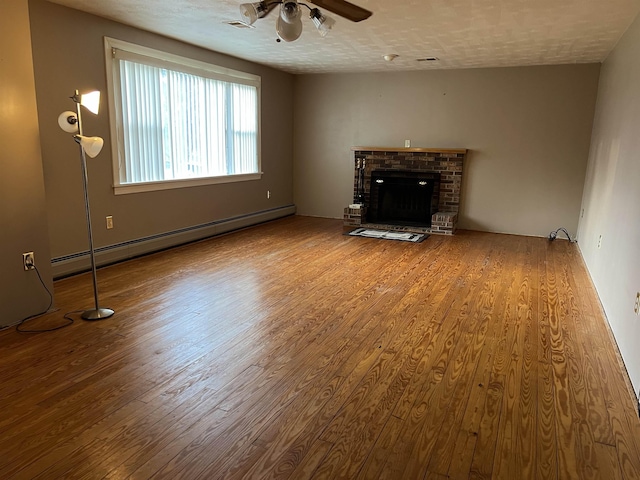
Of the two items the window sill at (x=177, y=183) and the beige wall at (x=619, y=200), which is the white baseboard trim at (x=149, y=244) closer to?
the window sill at (x=177, y=183)

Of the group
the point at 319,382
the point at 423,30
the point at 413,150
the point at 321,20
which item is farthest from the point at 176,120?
the point at 319,382

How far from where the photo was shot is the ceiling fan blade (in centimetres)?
275

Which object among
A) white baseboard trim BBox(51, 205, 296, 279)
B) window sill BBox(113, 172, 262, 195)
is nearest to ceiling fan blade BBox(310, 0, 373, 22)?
window sill BBox(113, 172, 262, 195)

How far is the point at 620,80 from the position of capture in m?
4.18

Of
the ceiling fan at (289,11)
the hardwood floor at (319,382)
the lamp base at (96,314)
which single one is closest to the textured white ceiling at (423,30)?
the ceiling fan at (289,11)

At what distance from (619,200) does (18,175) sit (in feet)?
13.9

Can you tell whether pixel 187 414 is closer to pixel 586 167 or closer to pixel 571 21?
pixel 571 21

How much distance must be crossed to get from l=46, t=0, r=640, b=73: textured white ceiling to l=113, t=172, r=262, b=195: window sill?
155cm

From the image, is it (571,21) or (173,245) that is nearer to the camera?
(571,21)

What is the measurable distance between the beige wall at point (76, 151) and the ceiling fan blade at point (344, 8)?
1937 millimetres

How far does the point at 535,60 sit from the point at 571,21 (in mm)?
1971

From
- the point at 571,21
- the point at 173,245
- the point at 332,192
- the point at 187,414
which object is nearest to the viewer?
the point at 187,414

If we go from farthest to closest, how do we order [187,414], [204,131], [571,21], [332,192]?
[332,192], [204,131], [571,21], [187,414]

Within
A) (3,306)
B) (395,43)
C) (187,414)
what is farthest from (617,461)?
(395,43)
